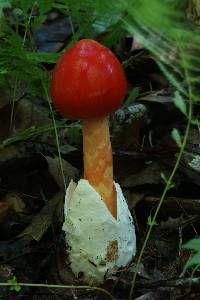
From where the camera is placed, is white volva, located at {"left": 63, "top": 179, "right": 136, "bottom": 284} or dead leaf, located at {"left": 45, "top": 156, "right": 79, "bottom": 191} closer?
white volva, located at {"left": 63, "top": 179, "right": 136, "bottom": 284}

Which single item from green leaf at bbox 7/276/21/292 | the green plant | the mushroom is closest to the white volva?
the mushroom

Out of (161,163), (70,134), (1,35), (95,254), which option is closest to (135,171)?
(161,163)

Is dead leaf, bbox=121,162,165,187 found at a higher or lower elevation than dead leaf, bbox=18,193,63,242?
higher

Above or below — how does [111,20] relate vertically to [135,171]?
above

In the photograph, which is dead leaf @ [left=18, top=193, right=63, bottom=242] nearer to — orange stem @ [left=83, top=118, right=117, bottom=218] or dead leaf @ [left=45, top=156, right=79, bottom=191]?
dead leaf @ [left=45, top=156, right=79, bottom=191]

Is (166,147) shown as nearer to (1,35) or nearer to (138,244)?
(138,244)

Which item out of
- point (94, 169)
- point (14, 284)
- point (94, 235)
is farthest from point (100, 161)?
point (14, 284)

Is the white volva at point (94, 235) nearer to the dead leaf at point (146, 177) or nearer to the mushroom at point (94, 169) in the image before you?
the mushroom at point (94, 169)
